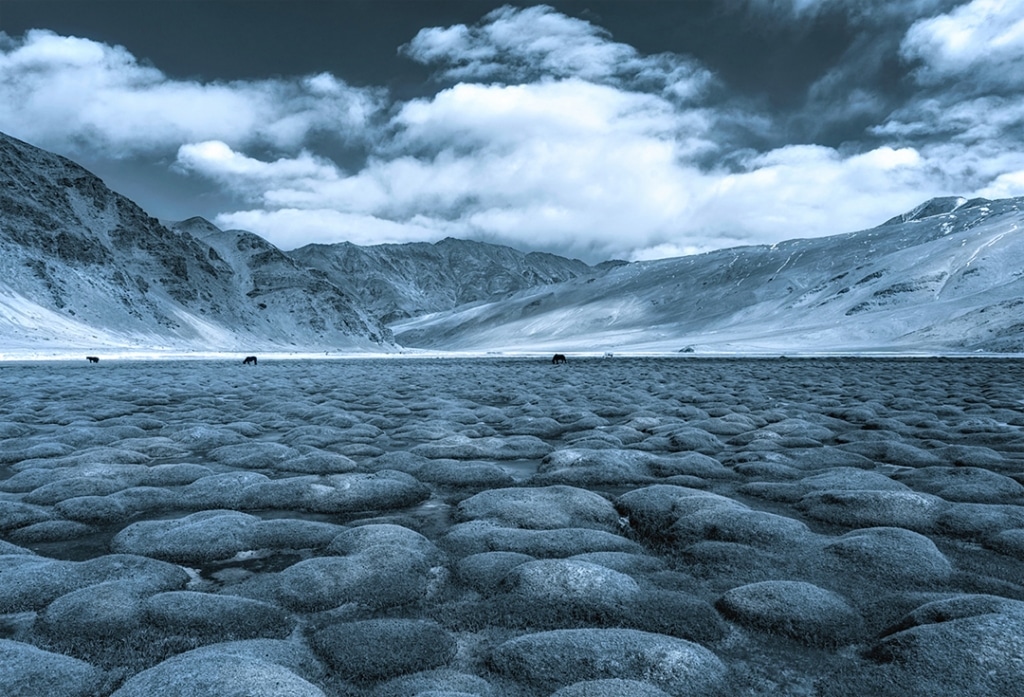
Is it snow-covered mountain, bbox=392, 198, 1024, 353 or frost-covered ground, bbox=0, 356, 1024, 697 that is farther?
snow-covered mountain, bbox=392, 198, 1024, 353

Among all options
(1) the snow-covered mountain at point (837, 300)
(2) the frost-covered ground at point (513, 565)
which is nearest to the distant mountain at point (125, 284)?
(1) the snow-covered mountain at point (837, 300)

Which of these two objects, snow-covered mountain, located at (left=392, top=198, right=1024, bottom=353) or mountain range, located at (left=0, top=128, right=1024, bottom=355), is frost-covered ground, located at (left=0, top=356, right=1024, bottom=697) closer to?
mountain range, located at (left=0, top=128, right=1024, bottom=355)

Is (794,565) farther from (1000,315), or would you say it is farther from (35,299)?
(35,299)

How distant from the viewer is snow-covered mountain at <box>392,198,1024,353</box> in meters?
93.2

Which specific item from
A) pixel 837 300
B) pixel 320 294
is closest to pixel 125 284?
pixel 320 294

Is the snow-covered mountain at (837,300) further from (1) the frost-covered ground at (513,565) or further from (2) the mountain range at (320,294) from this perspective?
(1) the frost-covered ground at (513,565)

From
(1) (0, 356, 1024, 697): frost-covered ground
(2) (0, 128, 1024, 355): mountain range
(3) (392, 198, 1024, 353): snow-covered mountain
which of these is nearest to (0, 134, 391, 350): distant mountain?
(2) (0, 128, 1024, 355): mountain range

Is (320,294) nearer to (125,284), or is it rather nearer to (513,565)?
(125,284)

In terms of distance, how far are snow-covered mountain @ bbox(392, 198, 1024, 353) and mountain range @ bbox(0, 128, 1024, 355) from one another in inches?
17.7

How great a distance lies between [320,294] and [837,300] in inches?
4261

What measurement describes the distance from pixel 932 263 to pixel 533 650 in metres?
146

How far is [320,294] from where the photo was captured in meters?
143

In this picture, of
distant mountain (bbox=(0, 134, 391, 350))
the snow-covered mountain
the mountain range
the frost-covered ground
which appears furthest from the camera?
the snow-covered mountain

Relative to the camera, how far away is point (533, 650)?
350 cm
